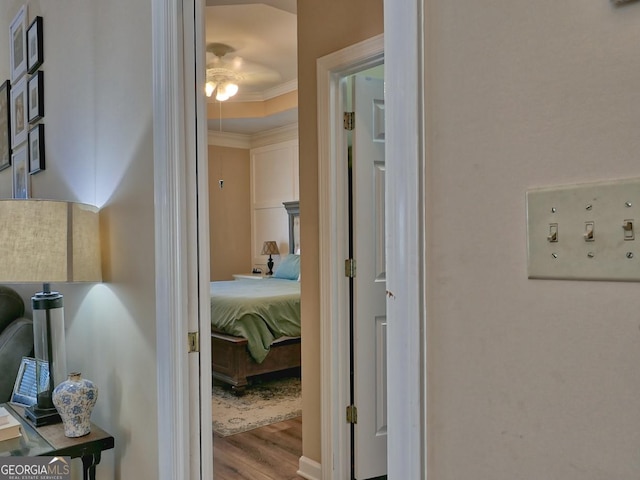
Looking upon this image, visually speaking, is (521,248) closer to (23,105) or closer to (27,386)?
(27,386)

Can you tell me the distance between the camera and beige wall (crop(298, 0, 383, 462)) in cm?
274

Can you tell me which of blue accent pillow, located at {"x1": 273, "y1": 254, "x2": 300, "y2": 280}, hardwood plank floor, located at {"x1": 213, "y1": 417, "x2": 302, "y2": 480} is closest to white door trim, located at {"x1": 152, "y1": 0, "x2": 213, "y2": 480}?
hardwood plank floor, located at {"x1": 213, "y1": 417, "x2": 302, "y2": 480}

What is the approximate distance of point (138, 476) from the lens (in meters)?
1.79

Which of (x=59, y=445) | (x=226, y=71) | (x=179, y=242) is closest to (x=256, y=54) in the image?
(x=226, y=71)

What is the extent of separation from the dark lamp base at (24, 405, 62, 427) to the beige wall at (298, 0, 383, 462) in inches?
51.6

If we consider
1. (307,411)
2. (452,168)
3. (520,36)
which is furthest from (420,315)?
(307,411)

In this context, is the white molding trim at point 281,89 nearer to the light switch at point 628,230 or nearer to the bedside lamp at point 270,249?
the bedside lamp at point 270,249

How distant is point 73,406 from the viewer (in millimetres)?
1733

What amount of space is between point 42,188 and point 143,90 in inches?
56.5

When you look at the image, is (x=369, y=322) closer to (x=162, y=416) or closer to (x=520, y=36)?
(x=162, y=416)

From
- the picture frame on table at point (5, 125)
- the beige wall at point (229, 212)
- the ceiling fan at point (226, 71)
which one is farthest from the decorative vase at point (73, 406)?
the beige wall at point (229, 212)

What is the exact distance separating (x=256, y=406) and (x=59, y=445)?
252cm

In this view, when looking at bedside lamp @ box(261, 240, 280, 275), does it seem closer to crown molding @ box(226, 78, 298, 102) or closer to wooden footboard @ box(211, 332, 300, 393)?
crown molding @ box(226, 78, 298, 102)

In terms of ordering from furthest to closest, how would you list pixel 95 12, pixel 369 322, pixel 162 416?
pixel 369 322, pixel 95 12, pixel 162 416
